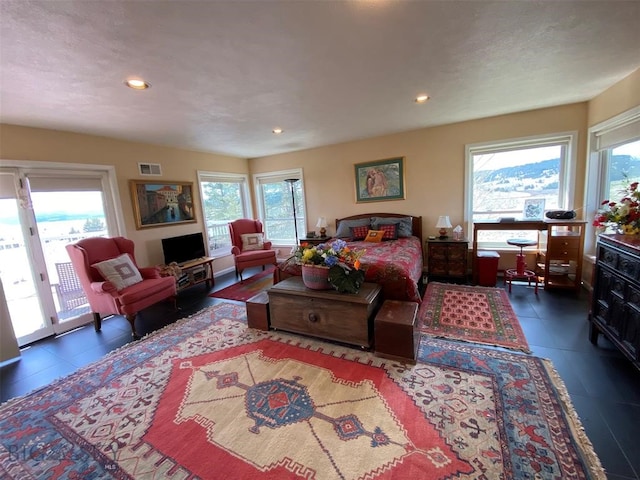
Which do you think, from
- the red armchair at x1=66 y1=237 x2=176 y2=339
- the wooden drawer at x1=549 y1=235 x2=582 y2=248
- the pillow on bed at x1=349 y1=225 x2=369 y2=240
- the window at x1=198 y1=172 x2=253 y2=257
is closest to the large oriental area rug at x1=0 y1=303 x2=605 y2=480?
the red armchair at x1=66 y1=237 x2=176 y2=339

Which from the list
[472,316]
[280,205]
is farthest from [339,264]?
[280,205]

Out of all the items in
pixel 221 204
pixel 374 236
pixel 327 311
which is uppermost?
pixel 221 204

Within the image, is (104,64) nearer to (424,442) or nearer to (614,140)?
(424,442)

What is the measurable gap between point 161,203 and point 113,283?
5.74 ft

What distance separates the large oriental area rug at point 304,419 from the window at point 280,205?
12.3 feet

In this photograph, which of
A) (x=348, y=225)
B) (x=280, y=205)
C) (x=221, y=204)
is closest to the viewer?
(x=348, y=225)

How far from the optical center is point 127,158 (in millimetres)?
3891

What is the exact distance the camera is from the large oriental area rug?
1384 millimetres

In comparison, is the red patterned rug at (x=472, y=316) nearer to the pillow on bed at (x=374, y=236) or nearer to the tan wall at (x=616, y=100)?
the pillow on bed at (x=374, y=236)

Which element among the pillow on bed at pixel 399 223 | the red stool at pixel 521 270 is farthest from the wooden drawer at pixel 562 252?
the pillow on bed at pixel 399 223

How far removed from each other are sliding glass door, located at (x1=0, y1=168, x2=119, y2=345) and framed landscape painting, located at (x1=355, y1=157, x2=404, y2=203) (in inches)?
161

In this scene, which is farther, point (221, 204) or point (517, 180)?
point (221, 204)

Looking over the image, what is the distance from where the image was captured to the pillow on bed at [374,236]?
424cm

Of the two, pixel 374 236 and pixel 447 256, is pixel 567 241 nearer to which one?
pixel 447 256
